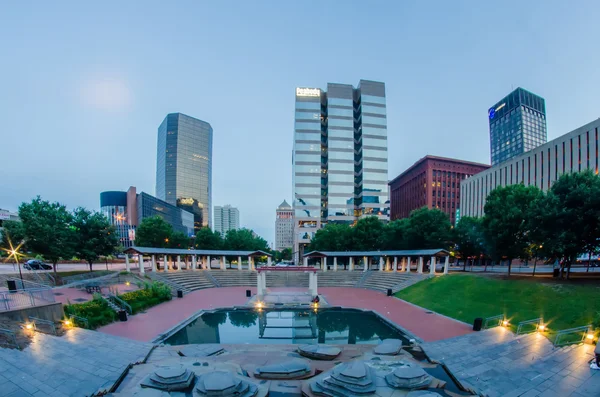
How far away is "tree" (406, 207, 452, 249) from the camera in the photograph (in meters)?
39.9

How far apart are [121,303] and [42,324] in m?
7.41

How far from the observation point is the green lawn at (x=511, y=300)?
15.8 meters

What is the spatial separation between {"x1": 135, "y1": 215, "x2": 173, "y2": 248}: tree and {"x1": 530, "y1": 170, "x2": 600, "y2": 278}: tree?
177 feet

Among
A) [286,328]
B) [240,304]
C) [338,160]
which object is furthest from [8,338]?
[338,160]

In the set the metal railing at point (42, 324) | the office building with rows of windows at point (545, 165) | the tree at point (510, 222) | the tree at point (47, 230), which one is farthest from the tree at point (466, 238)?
the tree at point (47, 230)

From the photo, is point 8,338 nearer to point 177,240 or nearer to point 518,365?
point 518,365

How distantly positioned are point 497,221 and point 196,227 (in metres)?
161

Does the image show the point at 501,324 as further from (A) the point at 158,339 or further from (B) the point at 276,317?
(A) the point at 158,339

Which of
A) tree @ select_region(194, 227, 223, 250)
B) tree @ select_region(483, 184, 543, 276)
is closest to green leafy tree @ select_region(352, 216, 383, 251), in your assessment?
tree @ select_region(483, 184, 543, 276)

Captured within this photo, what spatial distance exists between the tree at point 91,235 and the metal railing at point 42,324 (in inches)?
662

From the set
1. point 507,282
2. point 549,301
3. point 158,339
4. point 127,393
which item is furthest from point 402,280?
point 127,393

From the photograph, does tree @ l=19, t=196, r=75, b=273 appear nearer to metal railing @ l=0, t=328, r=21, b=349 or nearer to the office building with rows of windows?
metal railing @ l=0, t=328, r=21, b=349

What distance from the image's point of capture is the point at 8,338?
1159 cm

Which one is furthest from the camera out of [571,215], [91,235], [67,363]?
[91,235]
